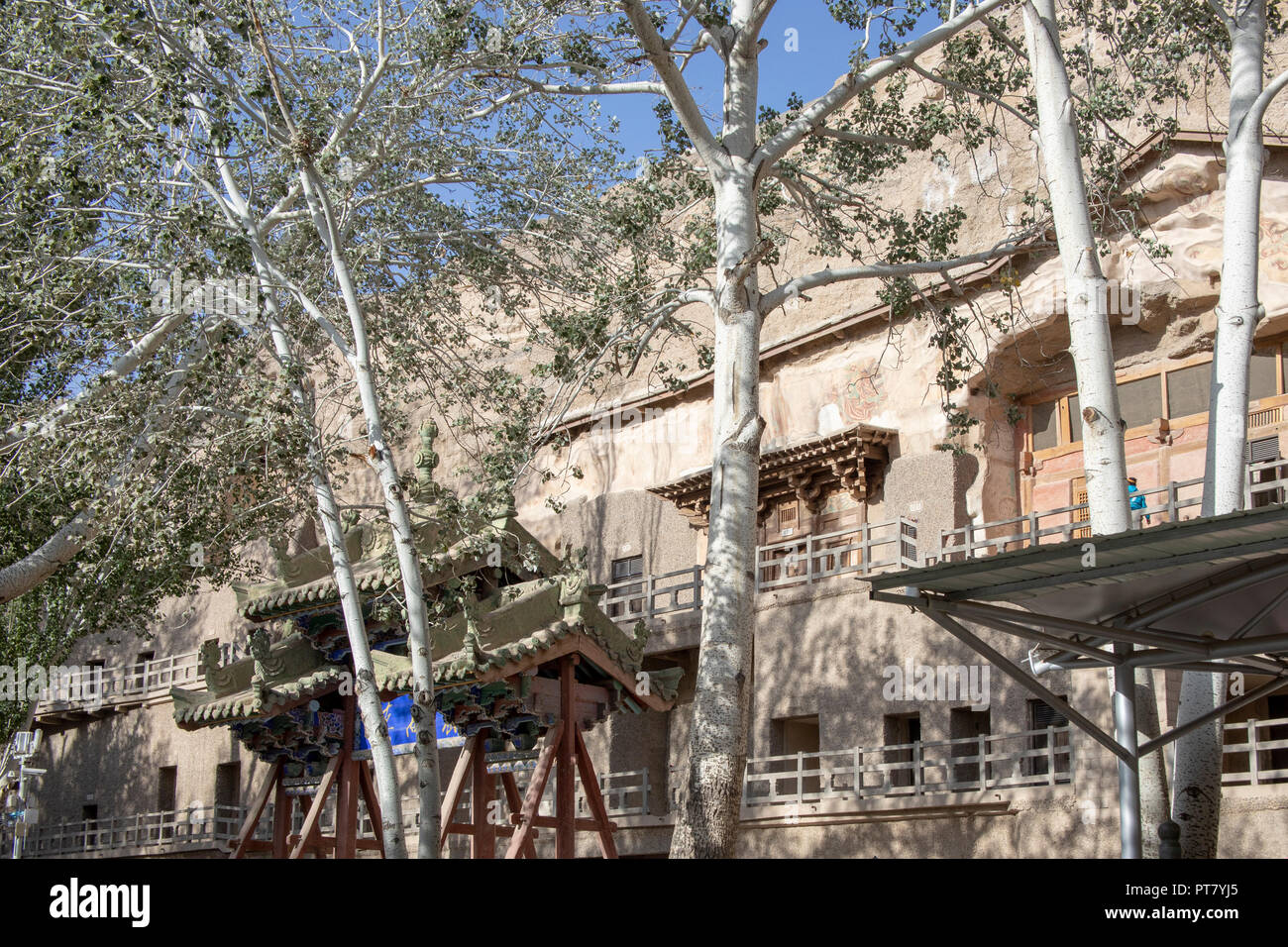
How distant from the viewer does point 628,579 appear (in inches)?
965

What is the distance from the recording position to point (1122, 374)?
20625 mm

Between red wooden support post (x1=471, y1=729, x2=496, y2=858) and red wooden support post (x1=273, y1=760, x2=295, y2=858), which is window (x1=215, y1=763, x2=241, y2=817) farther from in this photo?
red wooden support post (x1=471, y1=729, x2=496, y2=858)

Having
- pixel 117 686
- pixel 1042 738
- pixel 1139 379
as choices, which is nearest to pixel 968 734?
pixel 1042 738

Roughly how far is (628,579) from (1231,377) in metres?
15.0

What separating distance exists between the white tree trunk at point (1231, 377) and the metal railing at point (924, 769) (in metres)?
5.66

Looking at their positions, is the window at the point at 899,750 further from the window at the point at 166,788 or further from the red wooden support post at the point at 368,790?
the window at the point at 166,788

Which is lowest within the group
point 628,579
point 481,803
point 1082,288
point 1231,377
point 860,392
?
point 481,803

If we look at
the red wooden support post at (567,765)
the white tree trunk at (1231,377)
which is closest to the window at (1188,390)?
the white tree trunk at (1231,377)

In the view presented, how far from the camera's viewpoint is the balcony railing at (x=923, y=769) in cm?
1645

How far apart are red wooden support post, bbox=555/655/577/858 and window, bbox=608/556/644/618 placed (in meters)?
7.74

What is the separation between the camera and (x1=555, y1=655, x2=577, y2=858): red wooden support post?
49.4 feet

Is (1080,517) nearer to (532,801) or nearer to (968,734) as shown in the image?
(968,734)

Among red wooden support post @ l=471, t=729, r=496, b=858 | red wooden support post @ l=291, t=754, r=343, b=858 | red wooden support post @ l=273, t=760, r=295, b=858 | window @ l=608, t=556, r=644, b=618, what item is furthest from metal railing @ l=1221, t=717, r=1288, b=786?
red wooden support post @ l=273, t=760, r=295, b=858
